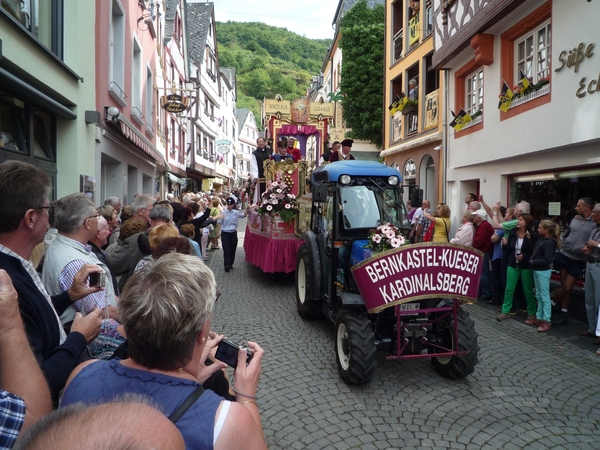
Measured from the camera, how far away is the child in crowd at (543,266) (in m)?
6.30

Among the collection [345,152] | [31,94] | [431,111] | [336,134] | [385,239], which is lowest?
[385,239]

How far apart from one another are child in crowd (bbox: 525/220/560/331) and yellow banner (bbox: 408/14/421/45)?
1049 cm

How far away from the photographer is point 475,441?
11.1 ft

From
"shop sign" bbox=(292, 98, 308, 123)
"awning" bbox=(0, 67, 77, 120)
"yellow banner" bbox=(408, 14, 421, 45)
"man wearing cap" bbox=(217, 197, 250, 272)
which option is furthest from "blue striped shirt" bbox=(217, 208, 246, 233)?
"yellow banner" bbox=(408, 14, 421, 45)

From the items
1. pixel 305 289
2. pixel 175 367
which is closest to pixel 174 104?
pixel 305 289

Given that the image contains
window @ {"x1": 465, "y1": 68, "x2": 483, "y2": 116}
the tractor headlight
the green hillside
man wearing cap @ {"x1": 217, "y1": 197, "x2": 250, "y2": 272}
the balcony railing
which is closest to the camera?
the tractor headlight

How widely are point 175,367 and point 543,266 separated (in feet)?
20.3

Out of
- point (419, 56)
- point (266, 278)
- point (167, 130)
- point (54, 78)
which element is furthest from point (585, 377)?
point (167, 130)

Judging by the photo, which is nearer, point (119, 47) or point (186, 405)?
point (186, 405)

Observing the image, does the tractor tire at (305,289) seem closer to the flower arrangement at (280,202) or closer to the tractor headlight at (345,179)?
the tractor headlight at (345,179)

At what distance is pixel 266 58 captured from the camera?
78.3 m

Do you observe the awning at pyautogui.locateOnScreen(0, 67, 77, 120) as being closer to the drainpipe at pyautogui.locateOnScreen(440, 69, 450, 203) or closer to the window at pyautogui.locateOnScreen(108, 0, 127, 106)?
the window at pyautogui.locateOnScreen(108, 0, 127, 106)

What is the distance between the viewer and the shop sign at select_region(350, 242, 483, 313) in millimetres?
4023

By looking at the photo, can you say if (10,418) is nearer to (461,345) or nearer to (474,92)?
(461,345)
